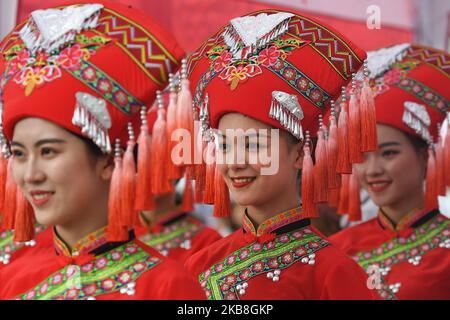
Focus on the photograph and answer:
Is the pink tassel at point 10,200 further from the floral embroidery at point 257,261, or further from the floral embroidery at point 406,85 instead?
the floral embroidery at point 406,85

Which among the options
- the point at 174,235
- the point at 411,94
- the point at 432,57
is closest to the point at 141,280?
the point at 411,94

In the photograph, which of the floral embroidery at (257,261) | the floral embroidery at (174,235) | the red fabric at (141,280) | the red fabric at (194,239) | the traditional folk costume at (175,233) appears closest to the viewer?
the red fabric at (141,280)

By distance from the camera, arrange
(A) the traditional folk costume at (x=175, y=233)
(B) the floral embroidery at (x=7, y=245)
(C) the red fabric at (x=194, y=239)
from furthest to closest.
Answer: (A) the traditional folk costume at (x=175, y=233) < (C) the red fabric at (x=194, y=239) < (B) the floral embroidery at (x=7, y=245)

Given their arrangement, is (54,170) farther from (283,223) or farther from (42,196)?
(283,223)

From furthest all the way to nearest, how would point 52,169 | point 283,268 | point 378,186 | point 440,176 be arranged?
point 378,186 → point 440,176 → point 283,268 → point 52,169

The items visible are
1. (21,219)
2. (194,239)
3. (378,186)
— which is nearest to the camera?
(21,219)

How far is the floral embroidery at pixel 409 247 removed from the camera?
3268 mm

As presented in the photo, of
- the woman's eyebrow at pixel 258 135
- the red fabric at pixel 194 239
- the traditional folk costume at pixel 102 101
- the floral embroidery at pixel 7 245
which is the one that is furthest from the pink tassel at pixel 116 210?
the red fabric at pixel 194 239

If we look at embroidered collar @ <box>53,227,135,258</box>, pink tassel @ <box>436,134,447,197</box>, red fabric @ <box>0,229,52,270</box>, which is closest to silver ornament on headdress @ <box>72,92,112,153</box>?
embroidered collar @ <box>53,227,135,258</box>

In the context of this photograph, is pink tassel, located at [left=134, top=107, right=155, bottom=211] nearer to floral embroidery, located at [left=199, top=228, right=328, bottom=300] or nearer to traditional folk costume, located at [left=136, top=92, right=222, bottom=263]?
floral embroidery, located at [left=199, top=228, right=328, bottom=300]

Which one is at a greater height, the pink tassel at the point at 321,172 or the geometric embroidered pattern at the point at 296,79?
the geometric embroidered pattern at the point at 296,79

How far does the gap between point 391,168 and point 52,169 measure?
1381mm

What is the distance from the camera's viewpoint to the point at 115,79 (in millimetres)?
2479
